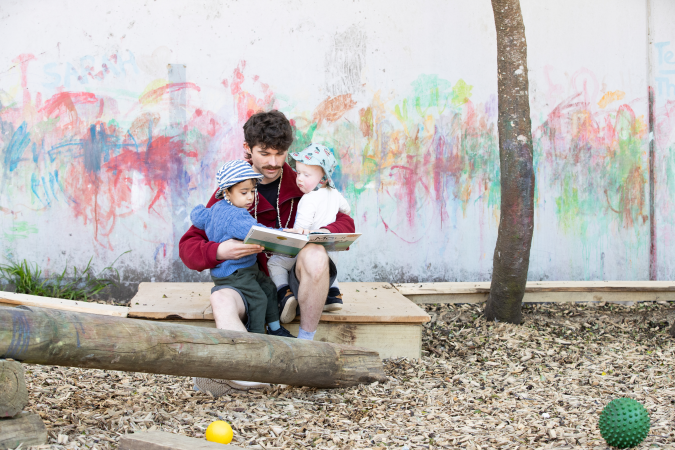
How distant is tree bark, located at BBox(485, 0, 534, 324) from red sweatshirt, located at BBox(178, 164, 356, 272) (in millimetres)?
1236

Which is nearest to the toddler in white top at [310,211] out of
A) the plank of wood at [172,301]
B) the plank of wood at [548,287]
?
the plank of wood at [172,301]

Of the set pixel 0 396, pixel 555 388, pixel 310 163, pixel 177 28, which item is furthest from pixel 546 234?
pixel 0 396

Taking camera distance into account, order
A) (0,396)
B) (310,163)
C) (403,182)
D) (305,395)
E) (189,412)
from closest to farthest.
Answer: (0,396) < (189,412) < (305,395) < (310,163) < (403,182)

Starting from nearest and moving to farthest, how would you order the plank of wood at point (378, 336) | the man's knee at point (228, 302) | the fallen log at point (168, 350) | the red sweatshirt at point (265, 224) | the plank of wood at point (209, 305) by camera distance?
the fallen log at point (168, 350)
the man's knee at point (228, 302)
the red sweatshirt at point (265, 224)
the plank of wood at point (209, 305)
the plank of wood at point (378, 336)

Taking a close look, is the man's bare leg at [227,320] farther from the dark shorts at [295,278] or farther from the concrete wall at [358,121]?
the concrete wall at [358,121]

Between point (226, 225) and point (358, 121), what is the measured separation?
7.22ft

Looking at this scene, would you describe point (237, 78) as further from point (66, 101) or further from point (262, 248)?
point (262, 248)

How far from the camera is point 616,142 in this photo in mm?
5277

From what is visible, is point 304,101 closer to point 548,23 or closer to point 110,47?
point 110,47

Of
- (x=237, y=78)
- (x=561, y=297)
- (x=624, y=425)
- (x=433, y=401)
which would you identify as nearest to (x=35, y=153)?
(x=237, y=78)

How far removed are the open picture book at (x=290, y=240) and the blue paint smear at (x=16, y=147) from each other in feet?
9.14

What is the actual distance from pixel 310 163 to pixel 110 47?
247 centimetres

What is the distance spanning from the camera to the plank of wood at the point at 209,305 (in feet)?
11.3

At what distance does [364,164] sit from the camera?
507 cm
